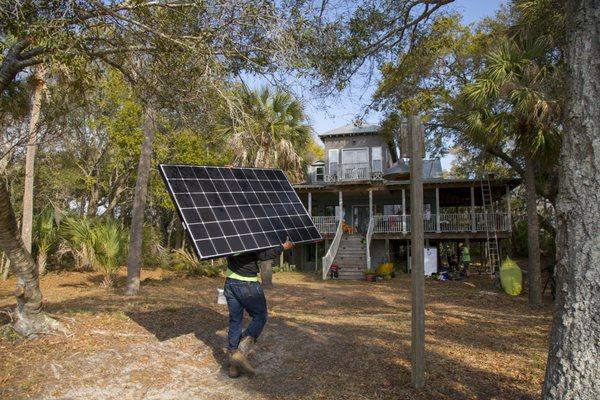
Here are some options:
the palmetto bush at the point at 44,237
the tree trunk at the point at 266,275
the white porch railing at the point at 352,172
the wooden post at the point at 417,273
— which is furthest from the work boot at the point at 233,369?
the white porch railing at the point at 352,172

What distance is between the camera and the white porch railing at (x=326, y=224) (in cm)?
2580

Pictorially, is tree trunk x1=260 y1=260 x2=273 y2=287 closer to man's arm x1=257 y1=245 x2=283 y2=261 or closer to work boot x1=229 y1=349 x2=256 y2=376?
man's arm x1=257 y1=245 x2=283 y2=261

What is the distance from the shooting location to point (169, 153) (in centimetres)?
2522

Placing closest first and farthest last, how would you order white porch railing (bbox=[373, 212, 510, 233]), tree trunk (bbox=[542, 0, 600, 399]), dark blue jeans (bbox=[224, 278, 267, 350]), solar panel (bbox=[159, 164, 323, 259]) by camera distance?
tree trunk (bbox=[542, 0, 600, 399]), solar panel (bbox=[159, 164, 323, 259]), dark blue jeans (bbox=[224, 278, 267, 350]), white porch railing (bbox=[373, 212, 510, 233])

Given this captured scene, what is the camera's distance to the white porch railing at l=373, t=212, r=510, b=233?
2259 cm

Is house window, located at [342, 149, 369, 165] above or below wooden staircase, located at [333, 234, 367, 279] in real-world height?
above

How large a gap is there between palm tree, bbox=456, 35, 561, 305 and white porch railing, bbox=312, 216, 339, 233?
514 inches

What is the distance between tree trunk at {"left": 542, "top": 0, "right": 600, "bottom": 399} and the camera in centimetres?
338

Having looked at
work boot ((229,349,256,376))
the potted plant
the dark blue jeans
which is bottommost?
the potted plant

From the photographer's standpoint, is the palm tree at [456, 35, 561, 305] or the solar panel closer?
the solar panel

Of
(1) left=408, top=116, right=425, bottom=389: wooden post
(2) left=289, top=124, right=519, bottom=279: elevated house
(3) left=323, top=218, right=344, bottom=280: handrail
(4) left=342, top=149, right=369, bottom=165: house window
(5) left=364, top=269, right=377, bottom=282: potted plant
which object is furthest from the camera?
(4) left=342, top=149, right=369, bottom=165: house window

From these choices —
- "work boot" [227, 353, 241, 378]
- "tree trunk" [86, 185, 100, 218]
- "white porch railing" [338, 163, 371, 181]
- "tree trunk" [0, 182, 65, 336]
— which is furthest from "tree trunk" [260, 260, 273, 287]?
"tree trunk" [86, 185, 100, 218]

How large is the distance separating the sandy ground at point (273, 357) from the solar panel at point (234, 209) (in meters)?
1.56

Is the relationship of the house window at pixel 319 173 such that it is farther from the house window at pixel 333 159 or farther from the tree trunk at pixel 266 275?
the tree trunk at pixel 266 275
